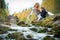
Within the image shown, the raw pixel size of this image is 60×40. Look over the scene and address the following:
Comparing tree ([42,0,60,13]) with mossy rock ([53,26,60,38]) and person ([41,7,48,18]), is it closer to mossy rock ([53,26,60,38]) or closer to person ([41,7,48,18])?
person ([41,7,48,18])

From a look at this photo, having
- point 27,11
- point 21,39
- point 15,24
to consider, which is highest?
point 27,11

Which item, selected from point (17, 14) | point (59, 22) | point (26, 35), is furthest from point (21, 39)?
point (59, 22)

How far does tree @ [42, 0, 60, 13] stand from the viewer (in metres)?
5.39

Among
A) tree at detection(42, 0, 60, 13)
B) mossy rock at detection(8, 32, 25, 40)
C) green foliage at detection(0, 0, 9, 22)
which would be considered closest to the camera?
mossy rock at detection(8, 32, 25, 40)

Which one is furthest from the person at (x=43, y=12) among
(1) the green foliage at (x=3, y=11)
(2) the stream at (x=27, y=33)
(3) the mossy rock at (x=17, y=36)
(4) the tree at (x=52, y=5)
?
(1) the green foliage at (x=3, y=11)

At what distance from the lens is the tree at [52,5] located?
17.7ft

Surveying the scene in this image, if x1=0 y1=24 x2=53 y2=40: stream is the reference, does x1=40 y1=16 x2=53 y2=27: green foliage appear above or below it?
above

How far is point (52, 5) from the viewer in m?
5.43

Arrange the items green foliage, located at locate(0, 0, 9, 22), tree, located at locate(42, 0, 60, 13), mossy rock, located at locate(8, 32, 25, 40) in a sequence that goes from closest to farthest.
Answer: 1. mossy rock, located at locate(8, 32, 25, 40)
2. green foliage, located at locate(0, 0, 9, 22)
3. tree, located at locate(42, 0, 60, 13)

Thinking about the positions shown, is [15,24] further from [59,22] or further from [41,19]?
[59,22]

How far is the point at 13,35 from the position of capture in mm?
5051

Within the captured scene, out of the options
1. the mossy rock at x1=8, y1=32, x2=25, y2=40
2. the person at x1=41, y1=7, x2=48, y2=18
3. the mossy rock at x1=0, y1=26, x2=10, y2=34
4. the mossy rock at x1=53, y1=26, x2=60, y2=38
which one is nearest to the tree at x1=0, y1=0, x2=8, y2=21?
the mossy rock at x1=0, y1=26, x2=10, y2=34

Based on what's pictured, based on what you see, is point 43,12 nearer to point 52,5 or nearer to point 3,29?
point 52,5

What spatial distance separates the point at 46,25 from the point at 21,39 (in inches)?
32.3
